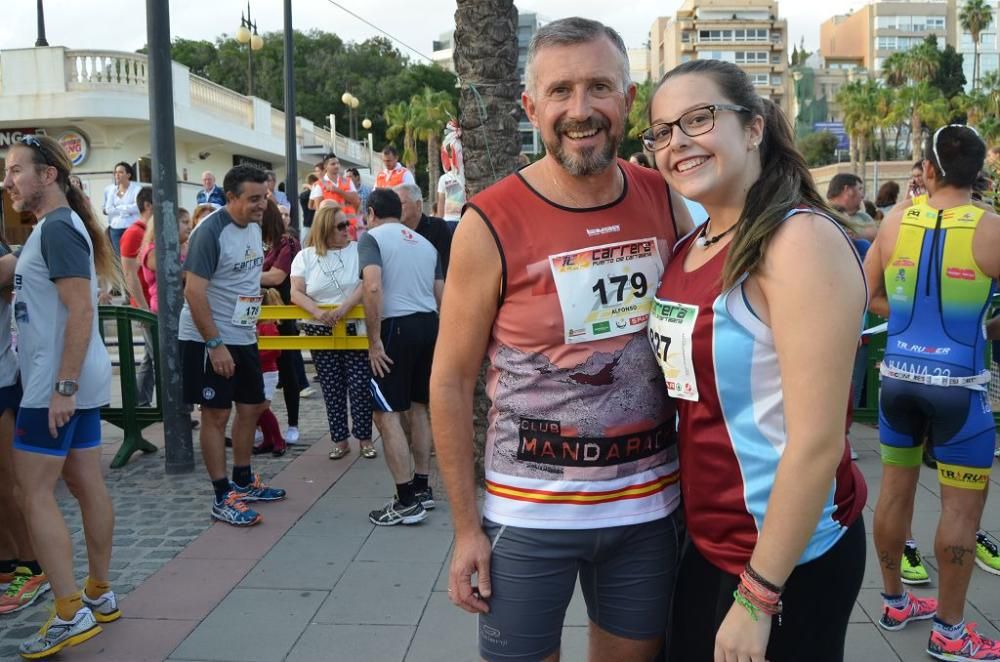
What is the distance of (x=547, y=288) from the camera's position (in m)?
2.20

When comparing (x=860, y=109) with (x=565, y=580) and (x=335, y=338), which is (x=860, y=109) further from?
(x=565, y=580)

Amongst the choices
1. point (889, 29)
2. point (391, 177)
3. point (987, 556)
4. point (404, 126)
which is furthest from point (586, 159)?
point (889, 29)

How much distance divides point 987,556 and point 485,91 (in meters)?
3.89

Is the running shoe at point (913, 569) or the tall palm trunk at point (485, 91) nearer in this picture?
the running shoe at point (913, 569)

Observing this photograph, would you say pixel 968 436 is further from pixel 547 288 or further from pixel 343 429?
pixel 343 429

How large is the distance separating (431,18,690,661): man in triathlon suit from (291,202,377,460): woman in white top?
4.77 metres

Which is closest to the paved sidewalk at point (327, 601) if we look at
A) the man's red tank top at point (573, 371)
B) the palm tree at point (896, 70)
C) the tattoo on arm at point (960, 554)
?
the tattoo on arm at point (960, 554)

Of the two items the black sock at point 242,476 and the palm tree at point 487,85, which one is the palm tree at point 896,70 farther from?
the black sock at point 242,476

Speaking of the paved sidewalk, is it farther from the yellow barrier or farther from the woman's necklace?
the woman's necklace

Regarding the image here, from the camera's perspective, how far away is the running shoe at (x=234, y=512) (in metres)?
5.45

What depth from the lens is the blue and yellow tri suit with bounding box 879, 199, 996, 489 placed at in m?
3.66

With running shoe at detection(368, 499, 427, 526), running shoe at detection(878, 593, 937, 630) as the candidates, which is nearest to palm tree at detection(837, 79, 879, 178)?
running shoe at detection(368, 499, 427, 526)

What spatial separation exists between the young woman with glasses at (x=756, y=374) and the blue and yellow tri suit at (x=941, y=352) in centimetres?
178

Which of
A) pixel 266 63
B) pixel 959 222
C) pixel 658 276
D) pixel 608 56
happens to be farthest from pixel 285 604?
pixel 266 63
